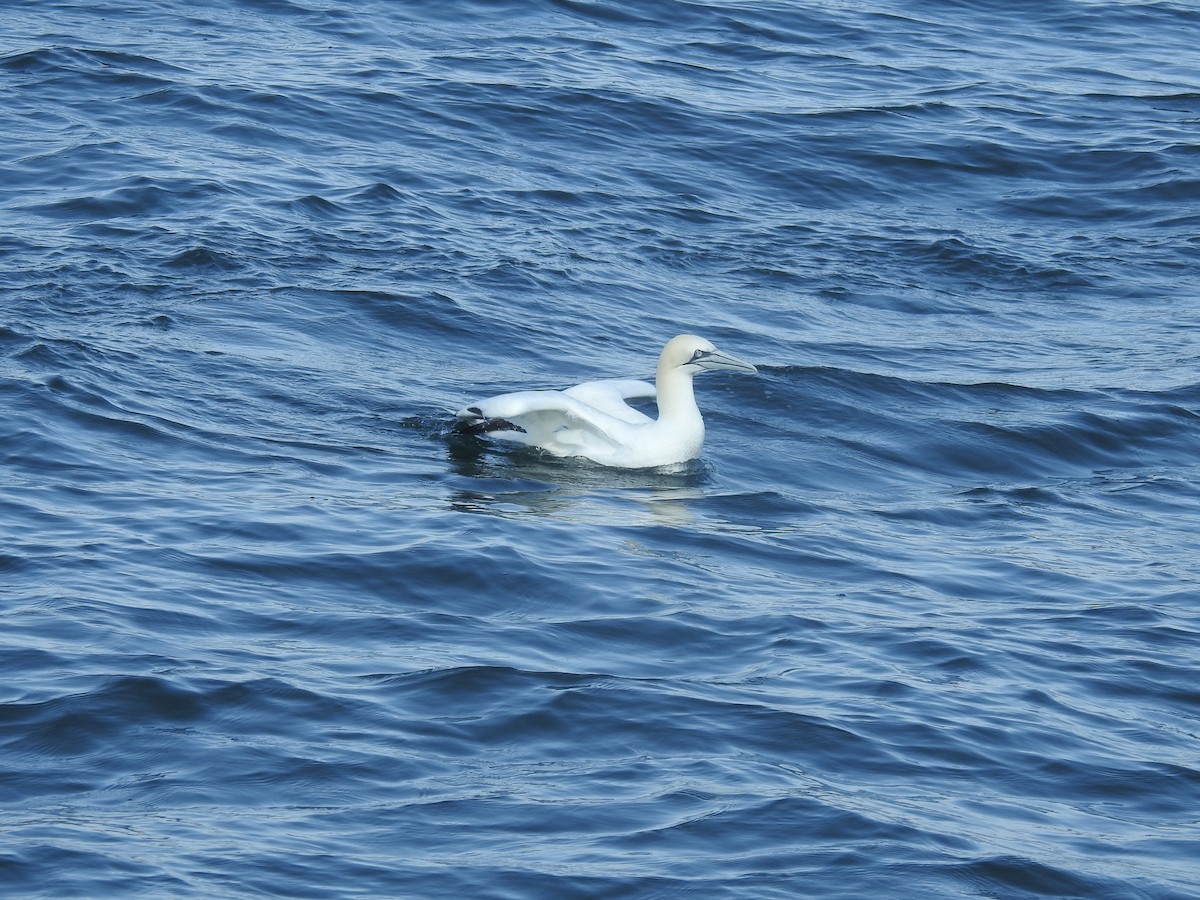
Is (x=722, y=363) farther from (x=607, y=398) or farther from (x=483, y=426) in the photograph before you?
(x=483, y=426)

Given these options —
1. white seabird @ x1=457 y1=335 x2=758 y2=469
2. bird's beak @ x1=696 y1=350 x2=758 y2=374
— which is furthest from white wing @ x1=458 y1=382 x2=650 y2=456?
bird's beak @ x1=696 y1=350 x2=758 y2=374

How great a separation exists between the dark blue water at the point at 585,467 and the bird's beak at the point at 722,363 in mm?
665

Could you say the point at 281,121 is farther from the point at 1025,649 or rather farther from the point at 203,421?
the point at 1025,649

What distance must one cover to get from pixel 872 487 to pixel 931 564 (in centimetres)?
179

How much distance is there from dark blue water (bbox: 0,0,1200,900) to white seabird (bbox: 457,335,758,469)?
0.21m

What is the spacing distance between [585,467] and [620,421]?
0.40 m

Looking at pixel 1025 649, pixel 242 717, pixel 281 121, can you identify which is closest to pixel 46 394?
pixel 242 717

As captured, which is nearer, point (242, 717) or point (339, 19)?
point (242, 717)

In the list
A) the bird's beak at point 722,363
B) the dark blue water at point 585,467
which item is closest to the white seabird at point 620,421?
the bird's beak at point 722,363

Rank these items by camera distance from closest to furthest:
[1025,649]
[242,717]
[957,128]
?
1. [242,717]
2. [1025,649]
3. [957,128]

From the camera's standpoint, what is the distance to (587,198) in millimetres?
18172

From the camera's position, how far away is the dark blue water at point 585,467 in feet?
24.0

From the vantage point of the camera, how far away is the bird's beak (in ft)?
42.1

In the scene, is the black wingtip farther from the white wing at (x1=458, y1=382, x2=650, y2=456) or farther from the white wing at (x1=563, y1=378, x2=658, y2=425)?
the white wing at (x1=563, y1=378, x2=658, y2=425)
